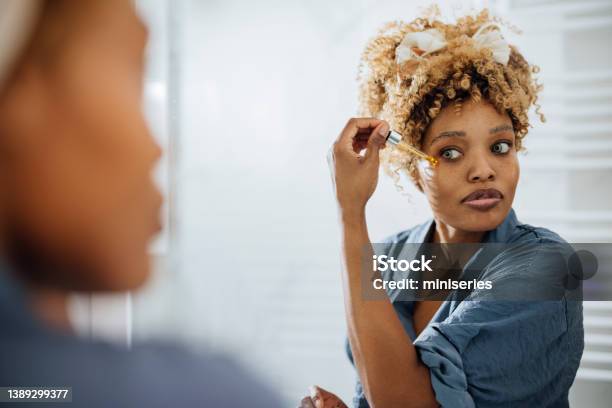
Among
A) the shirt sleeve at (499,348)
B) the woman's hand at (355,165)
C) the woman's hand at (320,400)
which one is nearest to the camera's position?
the shirt sleeve at (499,348)

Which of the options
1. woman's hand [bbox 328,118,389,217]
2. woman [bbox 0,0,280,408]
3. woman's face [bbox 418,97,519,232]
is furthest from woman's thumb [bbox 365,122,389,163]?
woman [bbox 0,0,280,408]

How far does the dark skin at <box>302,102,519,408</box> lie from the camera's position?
2.82 ft

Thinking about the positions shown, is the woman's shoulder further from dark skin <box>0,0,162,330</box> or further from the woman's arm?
dark skin <box>0,0,162,330</box>

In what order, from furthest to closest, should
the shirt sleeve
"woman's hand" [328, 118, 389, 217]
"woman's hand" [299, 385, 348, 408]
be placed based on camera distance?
"woman's hand" [299, 385, 348, 408]
"woman's hand" [328, 118, 389, 217]
the shirt sleeve

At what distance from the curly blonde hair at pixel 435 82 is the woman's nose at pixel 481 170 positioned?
0.09m

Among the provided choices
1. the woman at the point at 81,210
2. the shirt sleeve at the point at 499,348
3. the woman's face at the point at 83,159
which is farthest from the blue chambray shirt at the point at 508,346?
the woman's face at the point at 83,159

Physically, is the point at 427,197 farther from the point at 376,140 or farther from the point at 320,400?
the point at 320,400

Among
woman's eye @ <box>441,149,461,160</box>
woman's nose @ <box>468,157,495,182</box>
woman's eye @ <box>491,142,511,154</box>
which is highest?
woman's eye @ <box>491,142,511,154</box>

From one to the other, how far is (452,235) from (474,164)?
0.16 meters

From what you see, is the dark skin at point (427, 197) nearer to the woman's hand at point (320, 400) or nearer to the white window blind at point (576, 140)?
the woman's hand at point (320, 400)

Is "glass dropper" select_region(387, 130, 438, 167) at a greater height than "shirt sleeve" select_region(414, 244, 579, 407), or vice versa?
"glass dropper" select_region(387, 130, 438, 167)

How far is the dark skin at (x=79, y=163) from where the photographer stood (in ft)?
3.52

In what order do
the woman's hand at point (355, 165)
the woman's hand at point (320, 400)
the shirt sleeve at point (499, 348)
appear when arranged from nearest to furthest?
the shirt sleeve at point (499, 348) → the woman's hand at point (355, 165) → the woman's hand at point (320, 400)

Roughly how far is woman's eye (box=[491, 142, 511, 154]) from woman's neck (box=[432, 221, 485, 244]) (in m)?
0.15
